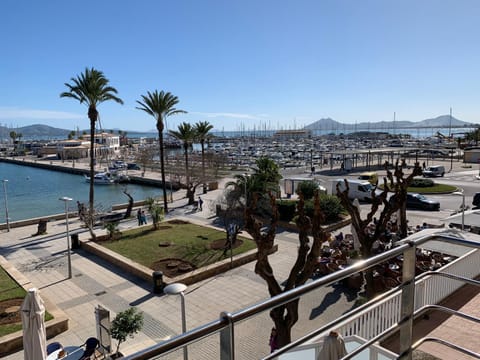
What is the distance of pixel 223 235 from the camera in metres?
22.1

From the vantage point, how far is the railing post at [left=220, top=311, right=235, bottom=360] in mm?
1526

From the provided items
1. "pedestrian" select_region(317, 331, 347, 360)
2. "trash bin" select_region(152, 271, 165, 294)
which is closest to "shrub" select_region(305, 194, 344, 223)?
"trash bin" select_region(152, 271, 165, 294)

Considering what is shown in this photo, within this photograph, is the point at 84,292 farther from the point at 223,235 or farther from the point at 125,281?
the point at 223,235

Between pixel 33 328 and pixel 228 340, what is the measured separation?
853 centimetres

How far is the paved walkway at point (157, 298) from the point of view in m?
11.3

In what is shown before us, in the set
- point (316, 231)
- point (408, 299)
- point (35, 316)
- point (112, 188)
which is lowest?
point (112, 188)

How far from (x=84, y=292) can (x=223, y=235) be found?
29.0ft

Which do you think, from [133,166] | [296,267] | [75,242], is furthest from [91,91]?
[133,166]

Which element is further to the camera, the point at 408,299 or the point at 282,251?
the point at 282,251

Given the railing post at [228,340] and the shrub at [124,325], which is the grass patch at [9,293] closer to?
the shrub at [124,325]

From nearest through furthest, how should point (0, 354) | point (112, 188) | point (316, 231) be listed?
1. point (316, 231)
2. point (0, 354)
3. point (112, 188)

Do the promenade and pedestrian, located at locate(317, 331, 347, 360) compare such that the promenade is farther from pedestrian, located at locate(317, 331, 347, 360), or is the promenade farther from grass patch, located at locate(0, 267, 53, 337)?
pedestrian, located at locate(317, 331, 347, 360)

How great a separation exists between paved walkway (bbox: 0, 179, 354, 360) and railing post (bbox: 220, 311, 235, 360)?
931 cm

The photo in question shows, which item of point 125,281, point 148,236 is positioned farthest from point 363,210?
point 125,281
